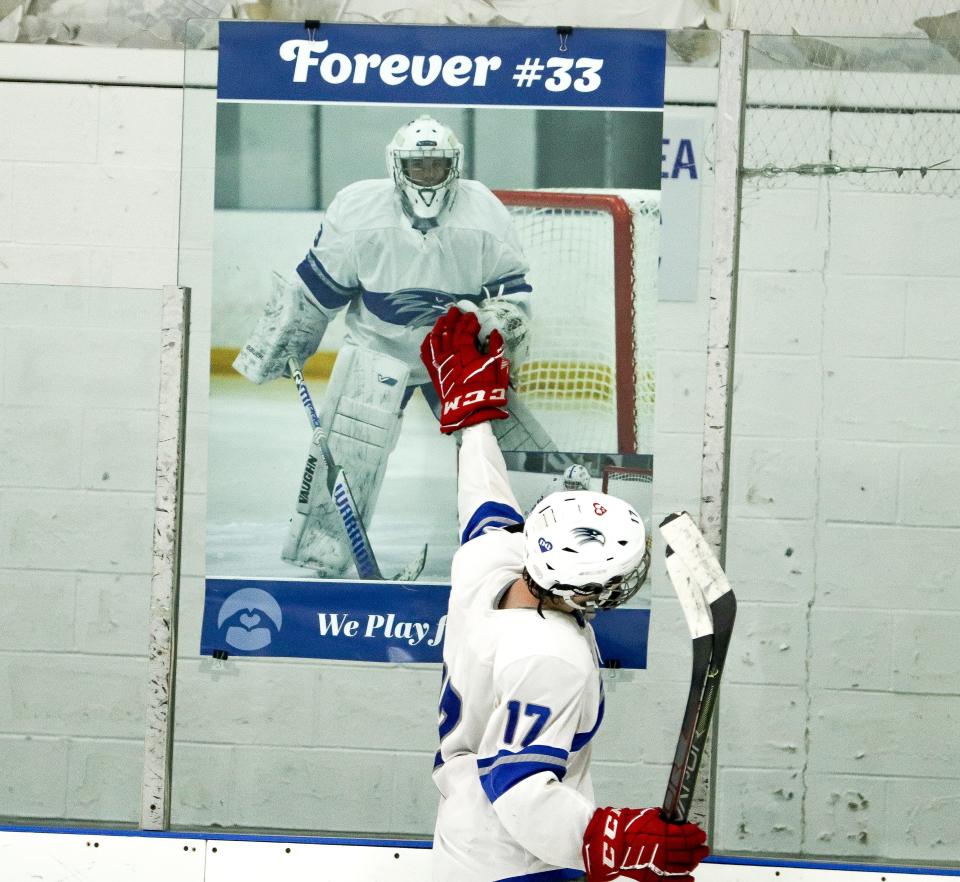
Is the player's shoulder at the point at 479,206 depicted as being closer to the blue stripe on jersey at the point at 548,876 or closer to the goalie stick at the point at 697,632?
the goalie stick at the point at 697,632

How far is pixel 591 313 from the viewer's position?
2.28 meters

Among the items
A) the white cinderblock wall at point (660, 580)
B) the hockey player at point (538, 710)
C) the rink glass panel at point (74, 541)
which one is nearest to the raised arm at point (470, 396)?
the hockey player at point (538, 710)

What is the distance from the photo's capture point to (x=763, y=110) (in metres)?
2.23

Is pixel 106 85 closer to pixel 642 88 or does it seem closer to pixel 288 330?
pixel 288 330

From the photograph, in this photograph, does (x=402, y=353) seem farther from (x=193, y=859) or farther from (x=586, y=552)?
(x=193, y=859)

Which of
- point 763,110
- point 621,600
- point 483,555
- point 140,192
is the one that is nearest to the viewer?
point 621,600

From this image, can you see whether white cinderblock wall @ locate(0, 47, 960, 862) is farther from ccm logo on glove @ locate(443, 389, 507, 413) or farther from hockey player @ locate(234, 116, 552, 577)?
ccm logo on glove @ locate(443, 389, 507, 413)

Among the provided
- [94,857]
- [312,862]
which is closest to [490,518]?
[312,862]

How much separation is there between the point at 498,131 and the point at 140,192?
705mm

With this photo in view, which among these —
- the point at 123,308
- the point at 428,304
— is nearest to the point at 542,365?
the point at 428,304

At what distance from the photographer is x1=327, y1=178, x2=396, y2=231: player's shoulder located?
2.29 metres

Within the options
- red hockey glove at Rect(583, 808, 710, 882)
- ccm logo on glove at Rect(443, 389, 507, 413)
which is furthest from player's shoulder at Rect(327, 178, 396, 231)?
red hockey glove at Rect(583, 808, 710, 882)

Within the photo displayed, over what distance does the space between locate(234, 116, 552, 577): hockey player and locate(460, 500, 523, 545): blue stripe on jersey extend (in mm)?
181

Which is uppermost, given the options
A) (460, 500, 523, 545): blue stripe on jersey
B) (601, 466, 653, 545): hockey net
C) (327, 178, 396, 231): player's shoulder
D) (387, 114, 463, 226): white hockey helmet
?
(387, 114, 463, 226): white hockey helmet
